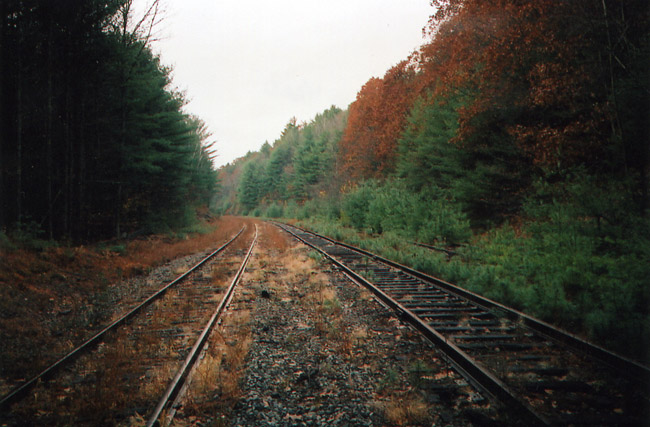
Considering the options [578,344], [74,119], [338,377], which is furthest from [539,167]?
[74,119]

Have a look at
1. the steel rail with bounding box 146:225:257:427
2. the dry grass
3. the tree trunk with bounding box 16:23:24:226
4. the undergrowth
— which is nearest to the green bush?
the tree trunk with bounding box 16:23:24:226

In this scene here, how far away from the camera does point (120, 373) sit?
413 centimetres

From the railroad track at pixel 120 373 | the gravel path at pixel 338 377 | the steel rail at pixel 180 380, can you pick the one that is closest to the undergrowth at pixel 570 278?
the gravel path at pixel 338 377

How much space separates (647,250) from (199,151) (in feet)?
138

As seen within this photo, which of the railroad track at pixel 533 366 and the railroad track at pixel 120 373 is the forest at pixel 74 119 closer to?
the railroad track at pixel 120 373

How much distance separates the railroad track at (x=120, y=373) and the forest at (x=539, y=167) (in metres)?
5.18

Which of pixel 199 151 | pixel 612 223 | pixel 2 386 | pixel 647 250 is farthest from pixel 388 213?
pixel 199 151

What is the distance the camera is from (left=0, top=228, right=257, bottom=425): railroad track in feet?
10.8

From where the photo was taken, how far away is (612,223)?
25.1ft

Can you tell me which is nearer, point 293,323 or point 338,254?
point 293,323

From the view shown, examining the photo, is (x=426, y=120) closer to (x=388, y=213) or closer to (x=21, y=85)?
(x=388, y=213)

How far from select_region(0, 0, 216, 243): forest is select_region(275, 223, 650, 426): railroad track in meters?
11.5

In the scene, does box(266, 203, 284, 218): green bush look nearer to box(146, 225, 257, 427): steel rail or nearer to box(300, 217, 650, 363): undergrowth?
box(300, 217, 650, 363): undergrowth

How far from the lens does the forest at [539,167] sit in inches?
247
